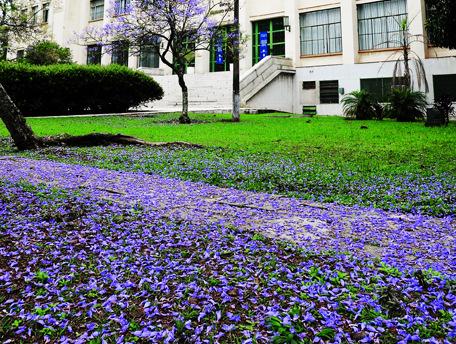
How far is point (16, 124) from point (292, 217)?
7.48m

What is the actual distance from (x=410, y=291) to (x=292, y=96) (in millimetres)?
26652

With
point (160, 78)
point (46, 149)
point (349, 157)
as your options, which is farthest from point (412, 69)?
point (46, 149)

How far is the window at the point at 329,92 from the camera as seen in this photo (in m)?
26.9

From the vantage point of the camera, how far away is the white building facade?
24641 millimetres

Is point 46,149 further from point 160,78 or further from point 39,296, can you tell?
point 160,78

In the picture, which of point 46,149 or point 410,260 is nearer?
point 410,260

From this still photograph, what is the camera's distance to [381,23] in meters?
25.8

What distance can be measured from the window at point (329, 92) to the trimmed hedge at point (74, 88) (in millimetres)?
10370

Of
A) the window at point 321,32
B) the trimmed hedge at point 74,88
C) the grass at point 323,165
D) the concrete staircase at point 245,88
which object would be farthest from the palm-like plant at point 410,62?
the trimmed hedge at point 74,88

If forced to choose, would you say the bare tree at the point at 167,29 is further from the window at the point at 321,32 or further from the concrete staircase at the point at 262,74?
the window at the point at 321,32

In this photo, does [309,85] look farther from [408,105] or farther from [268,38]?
[408,105]

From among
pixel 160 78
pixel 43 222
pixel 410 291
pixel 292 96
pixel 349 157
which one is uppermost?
pixel 160 78

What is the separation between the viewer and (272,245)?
9.73ft

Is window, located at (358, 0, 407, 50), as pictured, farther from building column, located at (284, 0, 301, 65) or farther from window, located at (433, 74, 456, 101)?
building column, located at (284, 0, 301, 65)
